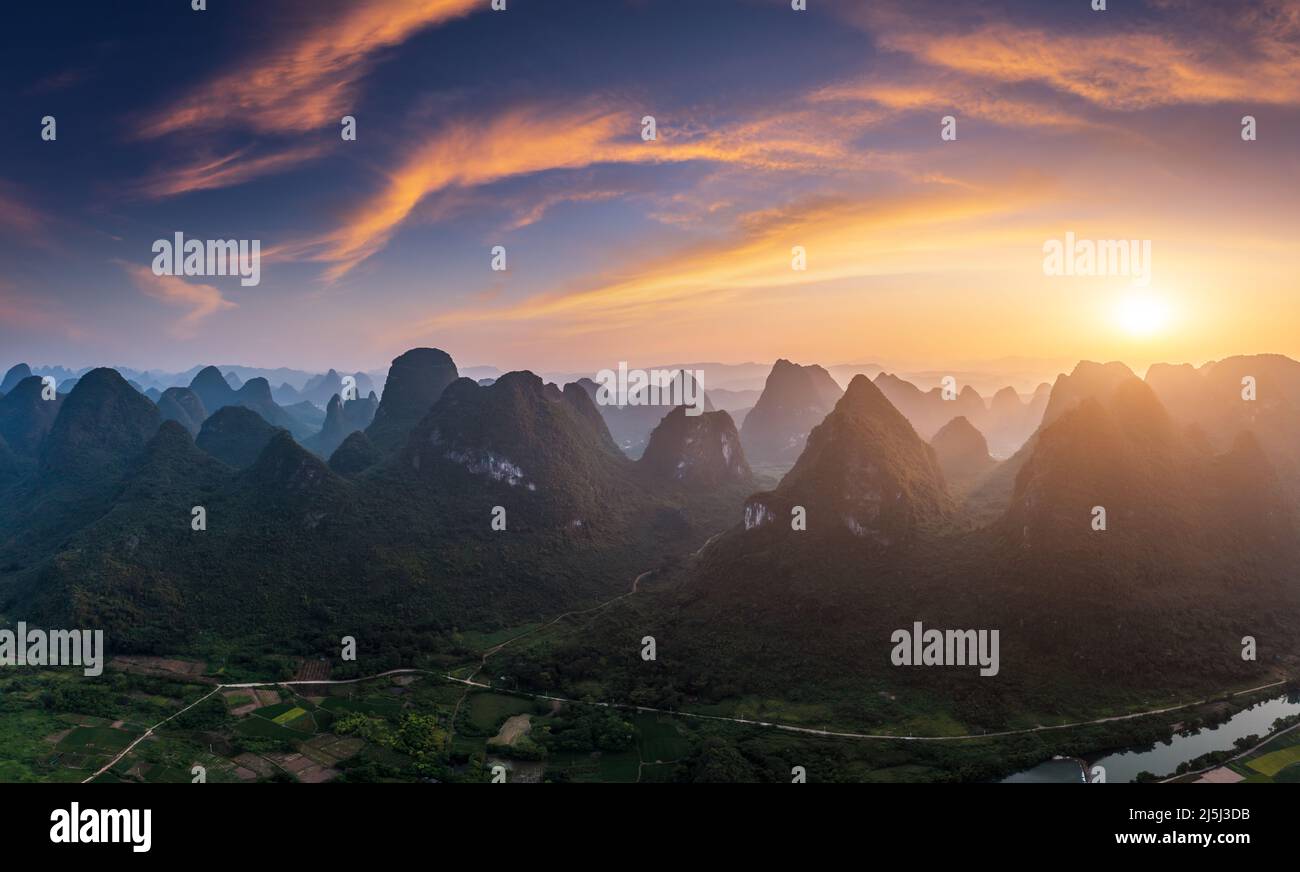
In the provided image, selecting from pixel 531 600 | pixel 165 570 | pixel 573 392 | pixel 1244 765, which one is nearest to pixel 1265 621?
pixel 1244 765

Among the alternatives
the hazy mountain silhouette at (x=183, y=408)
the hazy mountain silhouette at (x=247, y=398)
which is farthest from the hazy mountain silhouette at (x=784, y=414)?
the hazy mountain silhouette at (x=183, y=408)

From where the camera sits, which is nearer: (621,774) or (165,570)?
(621,774)

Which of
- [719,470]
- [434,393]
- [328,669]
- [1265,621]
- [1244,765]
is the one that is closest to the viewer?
[1244,765]

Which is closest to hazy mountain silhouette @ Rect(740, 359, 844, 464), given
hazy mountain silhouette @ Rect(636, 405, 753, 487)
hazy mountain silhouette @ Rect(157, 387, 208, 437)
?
hazy mountain silhouette @ Rect(636, 405, 753, 487)

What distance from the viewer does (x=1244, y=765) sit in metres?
32.1

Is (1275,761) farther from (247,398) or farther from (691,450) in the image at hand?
(247,398)

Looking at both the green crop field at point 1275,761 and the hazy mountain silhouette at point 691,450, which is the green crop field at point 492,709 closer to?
the green crop field at point 1275,761

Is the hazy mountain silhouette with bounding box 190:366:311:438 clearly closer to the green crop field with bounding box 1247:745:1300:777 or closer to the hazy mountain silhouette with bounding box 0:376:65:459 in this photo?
the hazy mountain silhouette with bounding box 0:376:65:459

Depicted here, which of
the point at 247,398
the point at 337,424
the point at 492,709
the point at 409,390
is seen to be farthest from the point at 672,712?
the point at 247,398

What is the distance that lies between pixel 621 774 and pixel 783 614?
20509 millimetres

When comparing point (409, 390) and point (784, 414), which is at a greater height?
point (409, 390)

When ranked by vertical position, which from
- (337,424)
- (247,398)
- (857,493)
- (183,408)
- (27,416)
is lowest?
(857,493)

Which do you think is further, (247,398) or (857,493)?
(247,398)

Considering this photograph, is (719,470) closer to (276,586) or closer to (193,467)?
(276,586)
